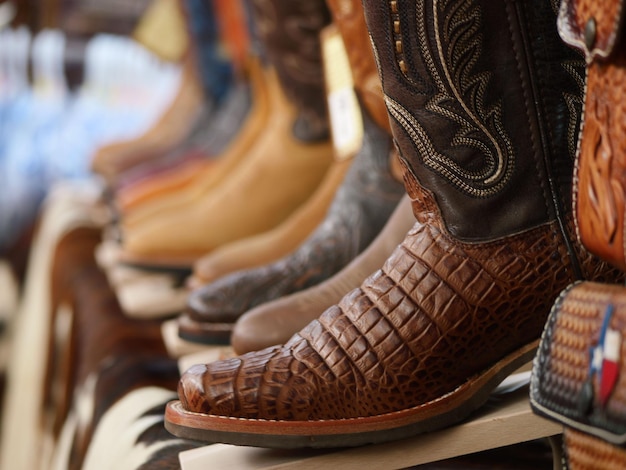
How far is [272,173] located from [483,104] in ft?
3.23

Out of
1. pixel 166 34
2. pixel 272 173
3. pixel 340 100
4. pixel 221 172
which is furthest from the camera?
pixel 166 34

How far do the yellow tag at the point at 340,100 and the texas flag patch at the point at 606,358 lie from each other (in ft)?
2.61

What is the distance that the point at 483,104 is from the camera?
0.76m

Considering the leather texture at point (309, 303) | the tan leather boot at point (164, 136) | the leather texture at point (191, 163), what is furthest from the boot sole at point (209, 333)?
the tan leather boot at point (164, 136)

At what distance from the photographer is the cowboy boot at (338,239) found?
1077mm

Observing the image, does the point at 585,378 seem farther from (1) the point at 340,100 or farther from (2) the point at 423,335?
(1) the point at 340,100

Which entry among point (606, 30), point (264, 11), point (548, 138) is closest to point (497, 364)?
point (548, 138)

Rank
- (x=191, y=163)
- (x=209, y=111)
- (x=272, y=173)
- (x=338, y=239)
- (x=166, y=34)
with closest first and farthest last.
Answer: (x=338, y=239), (x=272, y=173), (x=191, y=163), (x=209, y=111), (x=166, y=34)

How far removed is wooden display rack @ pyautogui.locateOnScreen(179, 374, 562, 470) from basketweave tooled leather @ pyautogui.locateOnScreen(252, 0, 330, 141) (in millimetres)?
837

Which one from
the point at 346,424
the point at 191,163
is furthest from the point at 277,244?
the point at 191,163

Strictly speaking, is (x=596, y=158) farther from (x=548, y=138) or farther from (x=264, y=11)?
(x=264, y=11)

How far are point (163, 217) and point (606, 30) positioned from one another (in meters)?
1.53

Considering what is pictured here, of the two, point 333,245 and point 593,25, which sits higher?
point 593,25

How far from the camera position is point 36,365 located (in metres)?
1.93
